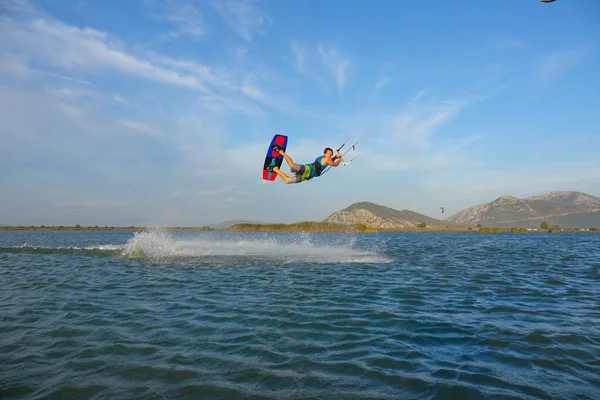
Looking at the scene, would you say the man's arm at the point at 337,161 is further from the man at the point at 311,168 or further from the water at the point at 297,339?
the water at the point at 297,339

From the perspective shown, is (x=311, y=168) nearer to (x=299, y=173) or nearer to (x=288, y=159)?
(x=299, y=173)

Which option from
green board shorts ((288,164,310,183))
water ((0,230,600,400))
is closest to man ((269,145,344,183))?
green board shorts ((288,164,310,183))

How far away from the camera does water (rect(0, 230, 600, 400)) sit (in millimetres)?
5410

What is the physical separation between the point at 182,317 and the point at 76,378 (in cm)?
364

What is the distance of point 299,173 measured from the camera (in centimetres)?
1420

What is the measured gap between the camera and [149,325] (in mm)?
8547

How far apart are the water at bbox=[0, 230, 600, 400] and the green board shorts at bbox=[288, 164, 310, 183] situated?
4170mm

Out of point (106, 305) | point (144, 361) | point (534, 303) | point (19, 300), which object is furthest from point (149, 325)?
point (534, 303)

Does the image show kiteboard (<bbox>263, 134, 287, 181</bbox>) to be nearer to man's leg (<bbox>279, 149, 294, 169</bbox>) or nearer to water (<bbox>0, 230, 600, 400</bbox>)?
man's leg (<bbox>279, 149, 294, 169</bbox>)

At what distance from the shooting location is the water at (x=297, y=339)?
17.7ft

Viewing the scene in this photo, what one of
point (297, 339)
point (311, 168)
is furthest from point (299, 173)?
point (297, 339)

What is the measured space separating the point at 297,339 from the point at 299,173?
7.74 m

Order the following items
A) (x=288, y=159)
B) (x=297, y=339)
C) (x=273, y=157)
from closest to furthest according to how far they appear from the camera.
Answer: (x=297, y=339), (x=288, y=159), (x=273, y=157)

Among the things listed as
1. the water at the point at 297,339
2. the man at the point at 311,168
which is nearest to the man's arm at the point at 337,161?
the man at the point at 311,168
